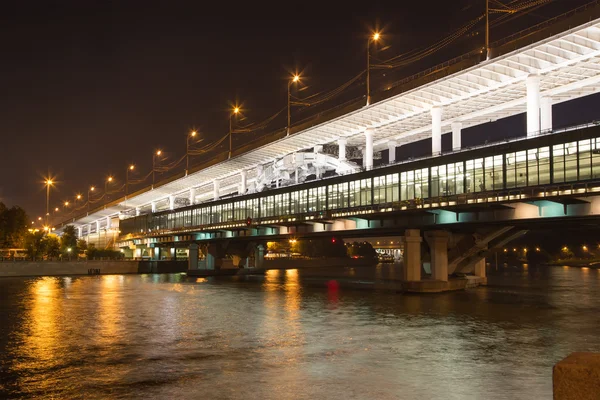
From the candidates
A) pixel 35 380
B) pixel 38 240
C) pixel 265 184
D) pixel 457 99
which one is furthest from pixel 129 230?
pixel 35 380

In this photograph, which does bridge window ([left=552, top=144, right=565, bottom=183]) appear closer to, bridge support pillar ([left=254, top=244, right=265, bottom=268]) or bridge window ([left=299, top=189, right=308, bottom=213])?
bridge window ([left=299, top=189, right=308, bottom=213])

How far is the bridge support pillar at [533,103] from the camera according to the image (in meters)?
67.3

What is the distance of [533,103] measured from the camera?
6775cm

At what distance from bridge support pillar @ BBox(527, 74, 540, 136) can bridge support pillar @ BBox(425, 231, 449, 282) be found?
15319 mm

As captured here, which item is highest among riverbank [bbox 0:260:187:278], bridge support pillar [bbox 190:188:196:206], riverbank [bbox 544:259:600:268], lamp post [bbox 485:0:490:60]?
lamp post [bbox 485:0:490:60]

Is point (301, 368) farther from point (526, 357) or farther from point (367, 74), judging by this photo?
point (367, 74)

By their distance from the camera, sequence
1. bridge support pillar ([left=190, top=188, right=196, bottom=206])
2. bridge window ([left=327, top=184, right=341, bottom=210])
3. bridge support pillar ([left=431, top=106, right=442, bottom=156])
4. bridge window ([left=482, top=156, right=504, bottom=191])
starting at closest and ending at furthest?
bridge window ([left=482, top=156, right=504, bottom=191]) → bridge window ([left=327, top=184, right=341, bottom=210]) → bridge support pillar ([left=431, top=106, right=442, bottom=156]) → bridge support pillar ([left=190, top=188, right=196, bottom=206])

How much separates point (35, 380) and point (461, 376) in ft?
46.7

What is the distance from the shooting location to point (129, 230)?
6526 inches

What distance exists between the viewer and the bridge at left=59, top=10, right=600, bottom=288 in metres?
52.1

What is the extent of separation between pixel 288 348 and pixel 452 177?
130ft

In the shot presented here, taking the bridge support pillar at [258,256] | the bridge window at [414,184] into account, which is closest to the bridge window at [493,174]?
the bridge window at [414,184]

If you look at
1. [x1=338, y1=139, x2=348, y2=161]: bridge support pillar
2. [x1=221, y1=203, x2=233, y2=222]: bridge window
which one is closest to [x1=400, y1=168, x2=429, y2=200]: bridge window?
[x1=338, y1=139, x2=348, y2=161]: bridge support pillar

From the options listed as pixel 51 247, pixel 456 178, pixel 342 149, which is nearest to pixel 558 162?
pixel 456 178
